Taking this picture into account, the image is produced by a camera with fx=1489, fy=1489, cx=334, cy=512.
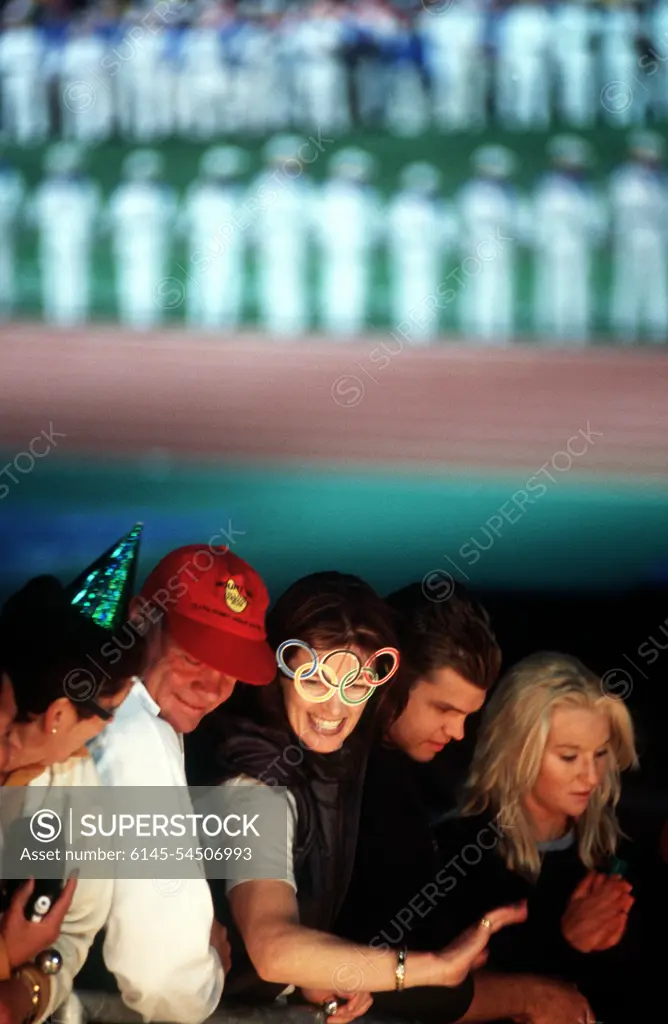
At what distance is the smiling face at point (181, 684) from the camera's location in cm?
266

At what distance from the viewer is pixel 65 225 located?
317 cm

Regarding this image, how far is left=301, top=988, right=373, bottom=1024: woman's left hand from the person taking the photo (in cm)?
259

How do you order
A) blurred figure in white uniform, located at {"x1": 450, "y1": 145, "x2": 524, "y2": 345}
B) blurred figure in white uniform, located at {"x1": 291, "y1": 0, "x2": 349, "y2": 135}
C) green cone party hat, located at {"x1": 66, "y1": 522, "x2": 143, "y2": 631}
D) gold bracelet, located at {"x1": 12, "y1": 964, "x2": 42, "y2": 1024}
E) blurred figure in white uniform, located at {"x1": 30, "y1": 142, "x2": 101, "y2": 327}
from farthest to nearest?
blurred figure in white uniform, located at {"x1": 291, "y1": 0, "x2": 349, "y2": 135}, blurred figure in white uniform, located at {"x1": 30, "y1": 142, "x2": 101, "y2": 327}, blurred figure in white uniform, located at {"x1": 450, "y1": 145, "x2": 524, "y2": 345}, green cone party hat, located at {"x1": 66, "y1": 522, "x2": 143, "y2": 631}, gold bracelet, located at {"x1": 12, "y1": 964, "x2": 42, "y2": 1024}

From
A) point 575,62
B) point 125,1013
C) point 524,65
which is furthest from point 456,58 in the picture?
point 125,1013

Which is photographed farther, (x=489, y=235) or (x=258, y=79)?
(x=258, y=79)

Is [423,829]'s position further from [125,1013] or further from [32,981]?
[32,981]

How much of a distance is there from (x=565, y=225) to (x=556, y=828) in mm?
1208

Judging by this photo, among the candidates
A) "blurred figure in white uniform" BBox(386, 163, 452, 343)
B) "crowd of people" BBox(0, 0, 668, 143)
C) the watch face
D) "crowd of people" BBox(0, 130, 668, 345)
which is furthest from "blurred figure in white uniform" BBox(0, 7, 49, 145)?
the watch face

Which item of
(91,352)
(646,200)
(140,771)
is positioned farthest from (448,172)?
(140,771)

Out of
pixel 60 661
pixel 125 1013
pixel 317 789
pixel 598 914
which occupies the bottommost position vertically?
pixel 125 1013

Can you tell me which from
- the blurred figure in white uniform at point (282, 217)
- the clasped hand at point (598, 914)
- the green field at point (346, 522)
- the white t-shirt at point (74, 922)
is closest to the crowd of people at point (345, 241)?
the blurred figure in white uniform at point (282, 217)

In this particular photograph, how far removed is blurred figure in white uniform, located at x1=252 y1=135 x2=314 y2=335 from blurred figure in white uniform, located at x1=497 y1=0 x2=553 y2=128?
0.45 m

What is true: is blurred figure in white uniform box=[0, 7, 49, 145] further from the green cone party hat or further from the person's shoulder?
the person's shoulder

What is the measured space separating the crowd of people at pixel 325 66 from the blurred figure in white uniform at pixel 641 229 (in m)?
0.13
